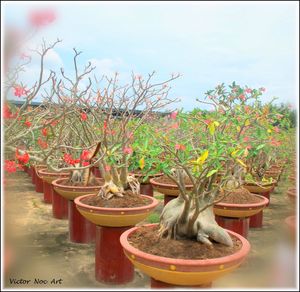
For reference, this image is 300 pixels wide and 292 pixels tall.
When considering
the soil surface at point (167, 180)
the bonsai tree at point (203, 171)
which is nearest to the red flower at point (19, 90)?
the bonsai tree at point (203, 171)

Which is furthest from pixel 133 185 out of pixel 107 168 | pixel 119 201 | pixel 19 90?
pixel 19 90

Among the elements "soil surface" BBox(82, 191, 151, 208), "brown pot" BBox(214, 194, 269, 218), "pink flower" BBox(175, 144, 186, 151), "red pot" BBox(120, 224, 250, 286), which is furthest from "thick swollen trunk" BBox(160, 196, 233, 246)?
"brown pot" BBox(214, 194, 269, 218)

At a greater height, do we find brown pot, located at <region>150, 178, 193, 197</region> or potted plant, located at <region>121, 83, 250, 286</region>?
potted plant, located at <region>121, 83, 250, 286</region>

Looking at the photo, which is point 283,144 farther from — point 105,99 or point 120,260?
point 120,260

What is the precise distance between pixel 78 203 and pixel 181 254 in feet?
5.53

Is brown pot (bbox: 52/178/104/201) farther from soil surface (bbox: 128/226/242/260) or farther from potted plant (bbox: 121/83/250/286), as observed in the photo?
soil surface (bbox: 128/226/242/260)

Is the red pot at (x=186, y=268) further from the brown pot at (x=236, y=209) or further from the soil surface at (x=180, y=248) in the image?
the brown pot at (x=236, y=209)

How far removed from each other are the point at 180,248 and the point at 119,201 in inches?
59.7

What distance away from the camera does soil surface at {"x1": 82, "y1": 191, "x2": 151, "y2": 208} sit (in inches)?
150

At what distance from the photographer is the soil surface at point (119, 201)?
3811mm

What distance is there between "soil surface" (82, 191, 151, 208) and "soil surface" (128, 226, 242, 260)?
1081 millimetres

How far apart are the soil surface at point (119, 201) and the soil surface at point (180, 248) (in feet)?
3.55

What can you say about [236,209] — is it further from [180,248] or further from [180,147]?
[180,147]

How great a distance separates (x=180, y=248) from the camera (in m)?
2.47
